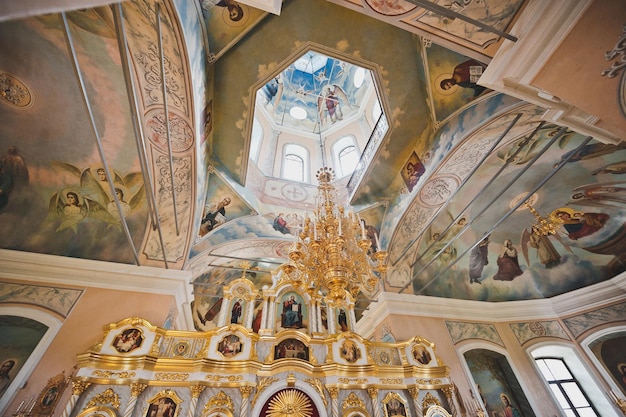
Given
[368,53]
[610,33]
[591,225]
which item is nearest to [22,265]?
[368,53]

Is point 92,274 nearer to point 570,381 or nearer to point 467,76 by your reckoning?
point 467,76

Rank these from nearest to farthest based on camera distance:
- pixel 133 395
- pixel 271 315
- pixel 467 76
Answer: pixel 133 395
pixel 467 76
pixel 271 315

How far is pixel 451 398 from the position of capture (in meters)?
6.35

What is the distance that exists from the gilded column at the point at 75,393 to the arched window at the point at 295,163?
9.10 m

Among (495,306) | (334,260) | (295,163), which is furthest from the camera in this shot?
(295,163)

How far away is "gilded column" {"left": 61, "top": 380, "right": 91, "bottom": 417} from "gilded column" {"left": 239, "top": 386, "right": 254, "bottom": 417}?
116 inches

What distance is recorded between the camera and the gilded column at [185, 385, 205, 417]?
17.2 feet

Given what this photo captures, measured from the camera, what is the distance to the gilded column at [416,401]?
6009 mm

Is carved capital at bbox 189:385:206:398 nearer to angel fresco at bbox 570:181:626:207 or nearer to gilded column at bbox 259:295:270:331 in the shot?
gilded column at bbox 259:295:270:331

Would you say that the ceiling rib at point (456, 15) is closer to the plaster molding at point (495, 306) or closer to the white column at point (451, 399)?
the plaster molding at point (495, 306)

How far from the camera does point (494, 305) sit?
941 cm

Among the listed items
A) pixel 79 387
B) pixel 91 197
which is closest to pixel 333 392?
pixel 79 387

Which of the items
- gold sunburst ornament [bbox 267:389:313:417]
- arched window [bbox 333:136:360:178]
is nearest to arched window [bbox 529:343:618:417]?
gold sunburst ornament [bbox 267:389:313:417]

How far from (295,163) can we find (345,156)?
8.16ft
